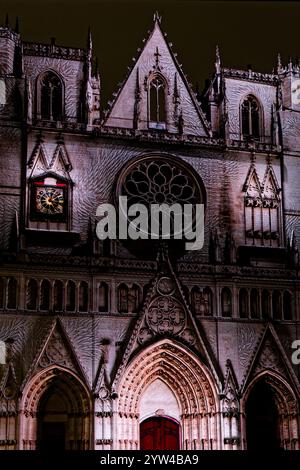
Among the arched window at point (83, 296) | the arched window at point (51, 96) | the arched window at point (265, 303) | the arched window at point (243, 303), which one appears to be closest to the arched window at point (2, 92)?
the arched window at point (51, 96)

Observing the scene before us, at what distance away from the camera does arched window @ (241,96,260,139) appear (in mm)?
34750

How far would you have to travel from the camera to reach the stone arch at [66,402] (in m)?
28.8

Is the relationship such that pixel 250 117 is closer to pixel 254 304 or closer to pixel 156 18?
pixel 156 18

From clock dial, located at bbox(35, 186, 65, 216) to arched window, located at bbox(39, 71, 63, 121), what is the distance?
2906mm

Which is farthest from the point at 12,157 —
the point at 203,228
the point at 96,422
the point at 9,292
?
the point at 96,422

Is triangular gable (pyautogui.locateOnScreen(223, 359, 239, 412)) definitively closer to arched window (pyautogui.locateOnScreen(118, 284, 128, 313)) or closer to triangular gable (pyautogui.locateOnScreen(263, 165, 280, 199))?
arched window (pyautogui.locateOnScreen(118, 284, 128, 313))

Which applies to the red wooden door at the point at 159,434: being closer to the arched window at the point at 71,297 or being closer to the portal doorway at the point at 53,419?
the portal doorway at the point at 53,419

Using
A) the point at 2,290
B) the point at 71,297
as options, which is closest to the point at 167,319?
the point at 71,297

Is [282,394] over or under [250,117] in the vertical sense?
under

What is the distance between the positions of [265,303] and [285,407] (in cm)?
359

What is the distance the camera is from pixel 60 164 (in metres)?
31.8

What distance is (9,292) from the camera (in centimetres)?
2962

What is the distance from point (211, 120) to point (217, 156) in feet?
5.82

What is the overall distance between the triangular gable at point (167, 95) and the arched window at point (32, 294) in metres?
6.59
